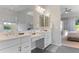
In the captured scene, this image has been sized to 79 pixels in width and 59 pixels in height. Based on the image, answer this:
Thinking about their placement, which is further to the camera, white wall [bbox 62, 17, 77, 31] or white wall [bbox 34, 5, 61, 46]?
white wall [bbox 34, 5, 61, 46]

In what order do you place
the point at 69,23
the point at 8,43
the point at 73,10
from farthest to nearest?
the point at 69,23
the point at 73,10
the point at 8,43

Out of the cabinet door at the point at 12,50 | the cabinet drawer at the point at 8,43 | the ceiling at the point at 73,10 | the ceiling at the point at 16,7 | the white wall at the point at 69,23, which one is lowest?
the cabinet door at the point at 12,50

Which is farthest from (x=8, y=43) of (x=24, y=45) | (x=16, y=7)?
(x=16, y=7)

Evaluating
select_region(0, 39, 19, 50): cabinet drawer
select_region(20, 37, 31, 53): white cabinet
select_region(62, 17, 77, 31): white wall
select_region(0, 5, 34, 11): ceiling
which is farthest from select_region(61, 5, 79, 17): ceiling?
select_region(0, 39, 19, 50): cabinet drawer

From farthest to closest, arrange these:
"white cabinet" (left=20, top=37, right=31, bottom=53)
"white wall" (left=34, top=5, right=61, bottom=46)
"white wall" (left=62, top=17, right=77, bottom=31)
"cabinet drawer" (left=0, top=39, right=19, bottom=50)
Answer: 1. "white wall" (left=34, top=5, right=61, bottom=46)
2. "white wall" (left=62, top=17, right=77, bottom=31)
3. "white cabinet" (left=20, top=37, right=31, bottom=53)
4. "cabinet drawer" (left=0, top=39, right=19, bottom=50)

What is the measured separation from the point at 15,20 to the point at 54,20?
266 centimetres

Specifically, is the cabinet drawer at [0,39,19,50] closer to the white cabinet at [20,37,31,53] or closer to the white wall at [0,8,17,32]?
the white cabinet at [20,37,31,53]

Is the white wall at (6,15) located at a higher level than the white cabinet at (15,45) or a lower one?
higher

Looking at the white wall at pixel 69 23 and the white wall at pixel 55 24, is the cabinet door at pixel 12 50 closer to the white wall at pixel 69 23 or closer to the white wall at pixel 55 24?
the white wall at pixel 55 24

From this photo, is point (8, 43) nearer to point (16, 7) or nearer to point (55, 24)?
point (16, 7)

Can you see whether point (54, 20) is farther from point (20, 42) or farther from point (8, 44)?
point (8, 44)

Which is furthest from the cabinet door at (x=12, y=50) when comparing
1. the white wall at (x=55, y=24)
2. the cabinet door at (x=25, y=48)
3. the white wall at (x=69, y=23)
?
the white wall at (x=69, y=23)

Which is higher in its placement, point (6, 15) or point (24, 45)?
point (6, 15)

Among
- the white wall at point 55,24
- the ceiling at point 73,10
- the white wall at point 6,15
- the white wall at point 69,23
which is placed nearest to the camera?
the white wall at point 6,15
